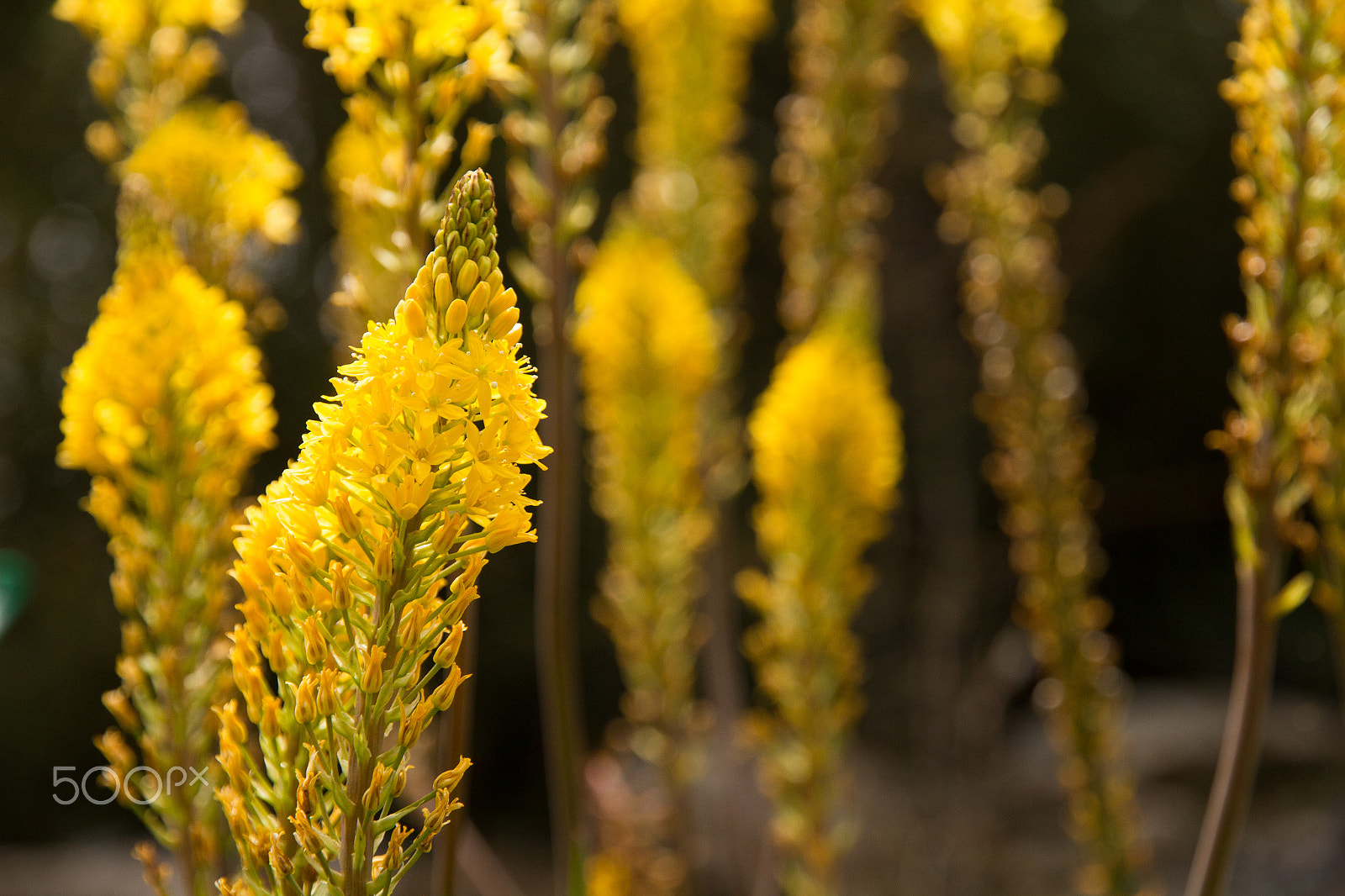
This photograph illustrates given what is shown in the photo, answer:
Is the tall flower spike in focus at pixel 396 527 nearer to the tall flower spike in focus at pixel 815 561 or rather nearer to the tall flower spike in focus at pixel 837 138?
the tall flower spike in focus at pixel 815 561

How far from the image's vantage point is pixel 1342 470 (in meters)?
1.20

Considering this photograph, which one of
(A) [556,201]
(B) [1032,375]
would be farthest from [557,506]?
(B) [1032,375]

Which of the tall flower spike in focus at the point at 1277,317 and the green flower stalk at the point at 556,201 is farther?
the green flower stalk at the point at 556,201

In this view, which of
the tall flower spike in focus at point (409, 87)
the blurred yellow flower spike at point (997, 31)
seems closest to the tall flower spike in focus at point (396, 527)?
the tall flower spike in focus at point (409, 87)

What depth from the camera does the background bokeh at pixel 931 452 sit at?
14.2ft

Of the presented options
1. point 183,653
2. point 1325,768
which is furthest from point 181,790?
point 1325,768

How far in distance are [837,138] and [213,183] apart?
1380 millimetres

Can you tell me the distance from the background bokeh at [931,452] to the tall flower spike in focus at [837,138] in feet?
7.11

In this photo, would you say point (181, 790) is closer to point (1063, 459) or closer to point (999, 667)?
point (1063, 459)

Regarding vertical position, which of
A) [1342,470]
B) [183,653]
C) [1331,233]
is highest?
[1331,233]

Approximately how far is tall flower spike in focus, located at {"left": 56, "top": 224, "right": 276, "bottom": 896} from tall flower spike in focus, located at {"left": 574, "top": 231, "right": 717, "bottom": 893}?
91 cm

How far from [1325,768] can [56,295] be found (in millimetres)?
7033

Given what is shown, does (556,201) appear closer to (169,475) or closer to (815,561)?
(169,475)

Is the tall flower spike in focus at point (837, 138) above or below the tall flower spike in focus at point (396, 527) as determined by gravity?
above
